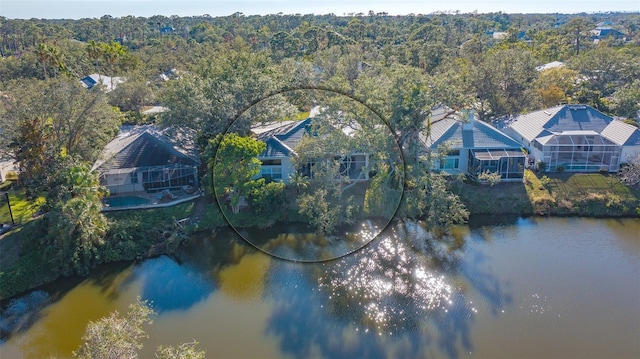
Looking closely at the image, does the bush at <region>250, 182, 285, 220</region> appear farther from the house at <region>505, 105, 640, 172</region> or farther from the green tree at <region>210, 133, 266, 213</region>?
the house at <region>505, 105, 640, 172</region>

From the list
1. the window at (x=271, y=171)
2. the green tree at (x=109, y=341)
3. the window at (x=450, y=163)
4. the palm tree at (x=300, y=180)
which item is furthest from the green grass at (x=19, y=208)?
the window at (x=450, y=163)

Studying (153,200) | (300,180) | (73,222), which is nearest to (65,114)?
(153,200)

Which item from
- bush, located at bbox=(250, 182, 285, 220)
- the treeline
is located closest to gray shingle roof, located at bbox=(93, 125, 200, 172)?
the treeline

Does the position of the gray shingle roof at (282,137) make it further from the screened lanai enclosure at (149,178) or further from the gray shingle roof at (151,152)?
the screened lanai enclosure at (149,178)

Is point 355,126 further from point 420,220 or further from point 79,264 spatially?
point 79,264

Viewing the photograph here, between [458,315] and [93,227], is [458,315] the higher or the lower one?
the lower one

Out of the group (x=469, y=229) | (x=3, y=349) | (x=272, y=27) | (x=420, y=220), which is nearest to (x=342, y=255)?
(x=420, y=220)
